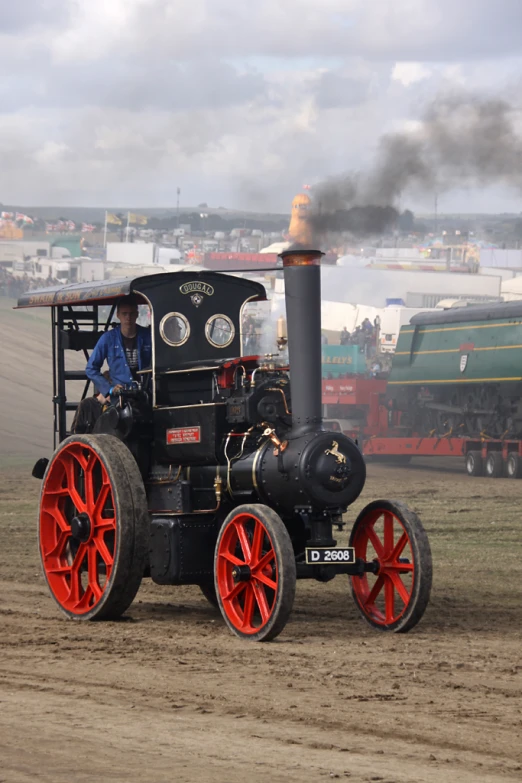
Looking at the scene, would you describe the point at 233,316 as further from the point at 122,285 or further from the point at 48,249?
the point at 48,249

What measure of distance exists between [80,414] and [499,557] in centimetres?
495

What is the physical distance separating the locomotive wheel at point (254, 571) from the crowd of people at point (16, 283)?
4937cm

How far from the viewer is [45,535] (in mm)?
9273

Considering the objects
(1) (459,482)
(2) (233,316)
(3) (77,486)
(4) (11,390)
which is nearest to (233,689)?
(3) (77,486)

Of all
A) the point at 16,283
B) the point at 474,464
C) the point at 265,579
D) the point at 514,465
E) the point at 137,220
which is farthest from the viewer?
the point at 137,220

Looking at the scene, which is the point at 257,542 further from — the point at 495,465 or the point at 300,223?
the point at 495,465

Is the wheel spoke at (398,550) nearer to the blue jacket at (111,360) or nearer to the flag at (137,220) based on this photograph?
the blue jacket at (111,360)

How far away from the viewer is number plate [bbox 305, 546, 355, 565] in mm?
7988

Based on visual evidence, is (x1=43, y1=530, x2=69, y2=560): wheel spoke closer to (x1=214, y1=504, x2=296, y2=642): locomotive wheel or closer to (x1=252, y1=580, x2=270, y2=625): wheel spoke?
(x1=214, y1=504, x2=296, y2=642): locomotive wheel

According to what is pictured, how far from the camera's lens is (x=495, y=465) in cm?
2477

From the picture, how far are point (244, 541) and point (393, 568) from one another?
1054 millimetres

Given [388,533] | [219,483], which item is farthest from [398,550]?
[219,483]

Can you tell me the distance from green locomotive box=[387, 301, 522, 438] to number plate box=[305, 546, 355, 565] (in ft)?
57.6

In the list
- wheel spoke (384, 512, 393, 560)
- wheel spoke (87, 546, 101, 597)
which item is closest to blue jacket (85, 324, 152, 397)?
wheel spoke (87, 546, 101, 597)
